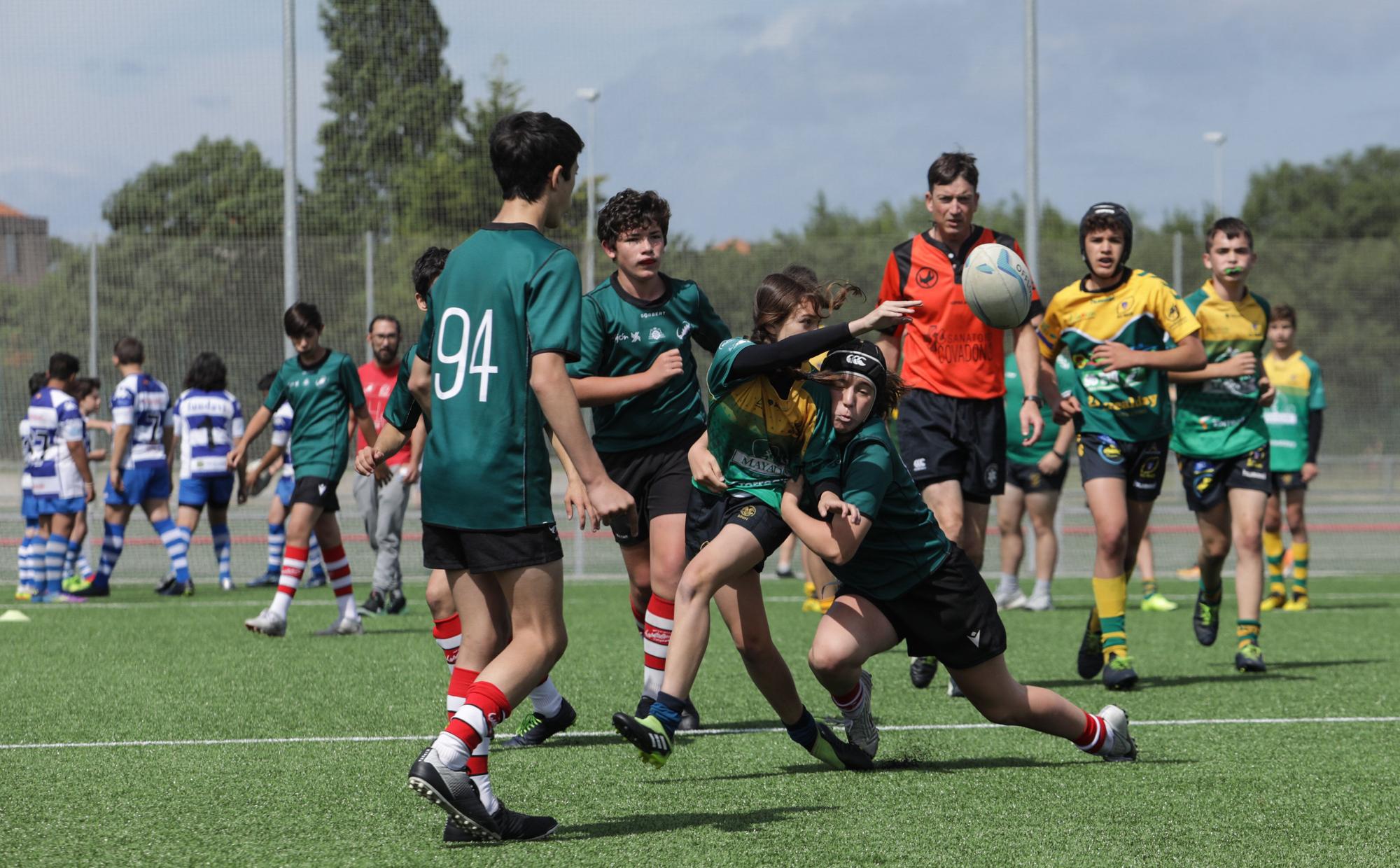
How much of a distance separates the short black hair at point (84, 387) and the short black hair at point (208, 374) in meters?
1.22

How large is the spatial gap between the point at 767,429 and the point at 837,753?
3.80ft

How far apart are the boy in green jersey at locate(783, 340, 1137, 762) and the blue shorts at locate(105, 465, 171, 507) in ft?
33.3

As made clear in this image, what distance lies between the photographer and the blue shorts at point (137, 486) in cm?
1364

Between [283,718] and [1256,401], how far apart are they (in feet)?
16.6

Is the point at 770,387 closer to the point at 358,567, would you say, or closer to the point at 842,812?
the point at 842,812

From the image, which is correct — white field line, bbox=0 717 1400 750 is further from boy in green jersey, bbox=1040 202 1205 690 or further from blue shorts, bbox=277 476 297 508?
blue shorts, bbox=277 476 297 508

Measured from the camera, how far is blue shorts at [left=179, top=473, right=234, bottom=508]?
13727 mm

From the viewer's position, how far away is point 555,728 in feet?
19.1

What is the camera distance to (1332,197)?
63594 mm

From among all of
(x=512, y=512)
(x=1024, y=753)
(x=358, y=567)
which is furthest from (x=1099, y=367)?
(x=358, y=567)

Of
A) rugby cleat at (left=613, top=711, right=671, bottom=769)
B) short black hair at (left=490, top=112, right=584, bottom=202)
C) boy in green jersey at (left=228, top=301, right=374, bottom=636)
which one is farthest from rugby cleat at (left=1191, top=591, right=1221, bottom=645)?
Result: short black hair at (left=490, top=112, right=584, bottom=202)

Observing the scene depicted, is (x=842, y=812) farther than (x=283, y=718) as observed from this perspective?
No

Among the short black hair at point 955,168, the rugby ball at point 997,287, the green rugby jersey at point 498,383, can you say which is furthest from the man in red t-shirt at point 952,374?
the green rugby jersey at point 498,383

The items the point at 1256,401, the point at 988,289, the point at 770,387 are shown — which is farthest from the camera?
the point at 1256,401
